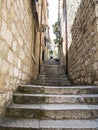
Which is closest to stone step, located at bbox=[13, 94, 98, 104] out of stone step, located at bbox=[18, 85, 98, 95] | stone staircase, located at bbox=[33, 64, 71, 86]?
stone step, located at bbox=[18, 85, 98, 95]

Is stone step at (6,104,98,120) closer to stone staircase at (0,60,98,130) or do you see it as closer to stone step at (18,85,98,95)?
stone staircase at (0,60,98,130)

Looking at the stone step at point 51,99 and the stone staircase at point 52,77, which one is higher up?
the stone staircase at point 52,77

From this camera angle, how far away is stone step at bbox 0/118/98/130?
2.30m

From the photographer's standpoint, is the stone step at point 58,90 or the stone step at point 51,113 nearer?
the stone step at point 51,113

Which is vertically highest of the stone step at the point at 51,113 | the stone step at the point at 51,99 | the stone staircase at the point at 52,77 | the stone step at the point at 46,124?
the stone staircase at the point at 52,77

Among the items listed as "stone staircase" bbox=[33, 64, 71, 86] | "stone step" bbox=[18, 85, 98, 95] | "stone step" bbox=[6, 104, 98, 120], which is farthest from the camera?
"stone staircase" bbox=[33, 64, 71, 86]

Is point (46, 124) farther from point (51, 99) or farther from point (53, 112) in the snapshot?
point (51, 99)

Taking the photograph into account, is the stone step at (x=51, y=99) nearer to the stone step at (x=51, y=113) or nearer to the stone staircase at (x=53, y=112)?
the stone staircase at (x=53, y=112)

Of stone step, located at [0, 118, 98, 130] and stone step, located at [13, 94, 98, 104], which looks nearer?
stone step, located at [0, 118, 98, 130]

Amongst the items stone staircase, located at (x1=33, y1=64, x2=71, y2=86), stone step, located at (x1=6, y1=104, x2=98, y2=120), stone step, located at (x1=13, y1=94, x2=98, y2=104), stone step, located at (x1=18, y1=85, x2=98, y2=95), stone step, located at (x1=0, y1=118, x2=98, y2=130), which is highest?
stone staircase, located at (x1=33, y1=64, x2=71, y2=86)

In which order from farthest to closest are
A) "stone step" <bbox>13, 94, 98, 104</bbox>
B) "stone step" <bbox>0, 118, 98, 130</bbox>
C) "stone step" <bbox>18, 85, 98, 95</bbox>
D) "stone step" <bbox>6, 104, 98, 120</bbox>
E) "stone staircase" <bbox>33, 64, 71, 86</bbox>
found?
"stone staircase" <bbox>33, 64, 71, 86</bbox> < "stone step" <bbox>18, 85, 98, 95</bbox> < "stone step" <bbox>13, 94, 98, 104</bbox> < "stone step" <bbox>6, 104, 98, 120</bbox> < "stone step" <bbox>0, 118, 98, 130</bbox>

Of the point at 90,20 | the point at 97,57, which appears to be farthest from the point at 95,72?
the point at 90,20

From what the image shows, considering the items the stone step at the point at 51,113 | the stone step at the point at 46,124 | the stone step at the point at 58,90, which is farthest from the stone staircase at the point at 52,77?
the stone step at the point at 46,124

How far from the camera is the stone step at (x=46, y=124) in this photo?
230 centimetres
